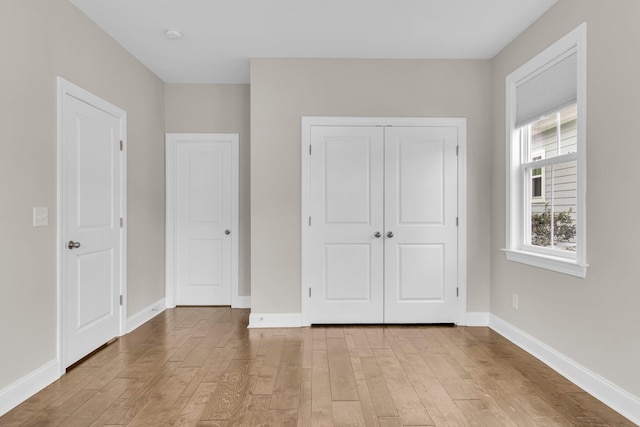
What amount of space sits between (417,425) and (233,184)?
3.35 metres

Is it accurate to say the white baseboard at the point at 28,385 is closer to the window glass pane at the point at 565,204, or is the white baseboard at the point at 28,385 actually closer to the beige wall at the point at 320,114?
the beige wall at the point at 320,114

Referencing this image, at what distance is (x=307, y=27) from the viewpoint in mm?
3225

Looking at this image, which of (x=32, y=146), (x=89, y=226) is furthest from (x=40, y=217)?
(x=89, y=226)

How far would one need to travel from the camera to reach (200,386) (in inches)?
99.6

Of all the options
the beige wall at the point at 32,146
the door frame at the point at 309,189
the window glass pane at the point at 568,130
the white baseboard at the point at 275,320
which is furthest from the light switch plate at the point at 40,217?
the window glass pane at the point at 568,130

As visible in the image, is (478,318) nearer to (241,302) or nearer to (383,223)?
(383,223)

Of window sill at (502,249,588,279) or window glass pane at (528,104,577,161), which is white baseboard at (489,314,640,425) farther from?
window glass pane at (528,104,577,161)

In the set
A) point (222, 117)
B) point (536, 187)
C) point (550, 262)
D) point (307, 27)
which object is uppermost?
point (307, 27)

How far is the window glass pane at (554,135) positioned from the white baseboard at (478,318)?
5.30 feet

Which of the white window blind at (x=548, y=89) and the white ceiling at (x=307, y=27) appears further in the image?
the white ceiling at (x=307, y=27)

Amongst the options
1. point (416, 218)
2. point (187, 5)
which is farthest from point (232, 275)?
point (187, 5)

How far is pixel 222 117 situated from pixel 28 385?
10.6ft

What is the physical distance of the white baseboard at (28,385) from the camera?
2205 millimetres

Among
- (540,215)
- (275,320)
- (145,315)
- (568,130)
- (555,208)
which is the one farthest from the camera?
(145,315)
